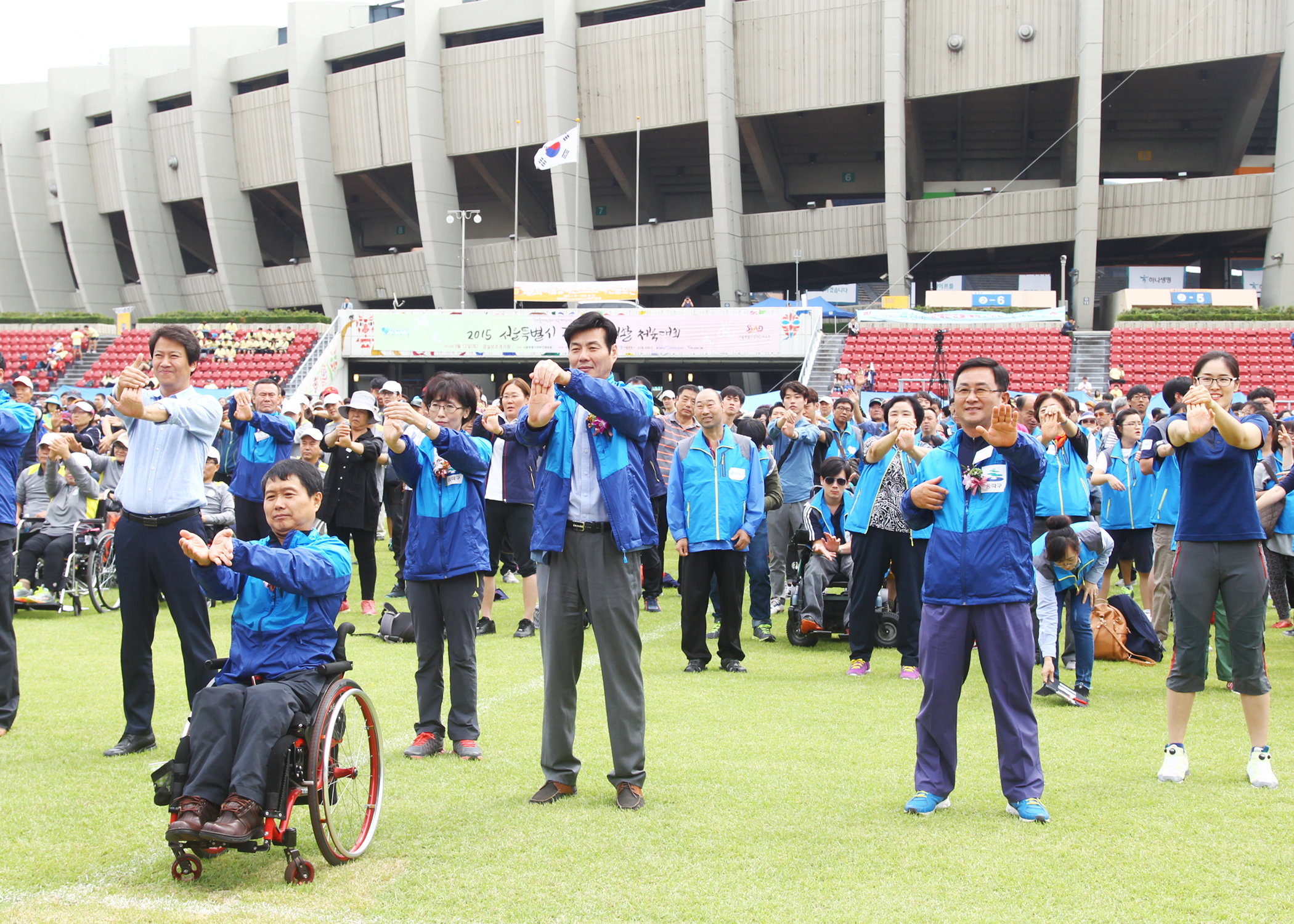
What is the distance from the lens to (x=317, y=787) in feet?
11.6

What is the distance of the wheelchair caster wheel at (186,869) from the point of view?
3520 mm

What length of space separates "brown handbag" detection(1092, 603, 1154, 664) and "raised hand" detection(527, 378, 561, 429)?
5.86 m

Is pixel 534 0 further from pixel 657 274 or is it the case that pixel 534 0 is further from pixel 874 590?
pixel 874 590

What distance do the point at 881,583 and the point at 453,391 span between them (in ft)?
12.7

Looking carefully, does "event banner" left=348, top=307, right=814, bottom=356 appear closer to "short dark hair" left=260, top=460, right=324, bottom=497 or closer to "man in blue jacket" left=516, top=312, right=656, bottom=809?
"man in blue jacket" left=516, top=312, right=656, bottom=809

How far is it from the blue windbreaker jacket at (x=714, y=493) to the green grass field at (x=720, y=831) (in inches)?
61.1

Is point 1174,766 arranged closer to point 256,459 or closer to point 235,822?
point 235,822

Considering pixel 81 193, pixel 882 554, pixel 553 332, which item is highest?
pixel 81 193

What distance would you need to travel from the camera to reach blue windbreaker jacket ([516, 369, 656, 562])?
14.8 feet

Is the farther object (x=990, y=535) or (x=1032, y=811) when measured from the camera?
(x=990, y=535)

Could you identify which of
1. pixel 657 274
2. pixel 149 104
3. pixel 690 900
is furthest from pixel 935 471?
pixel 149 104

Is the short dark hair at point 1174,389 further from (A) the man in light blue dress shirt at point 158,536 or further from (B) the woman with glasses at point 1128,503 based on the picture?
(A) the man in light blue dress shirt at point 158,536

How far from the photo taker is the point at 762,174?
3950cm

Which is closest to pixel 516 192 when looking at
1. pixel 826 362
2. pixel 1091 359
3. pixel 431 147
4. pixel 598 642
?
pixel 431 147
